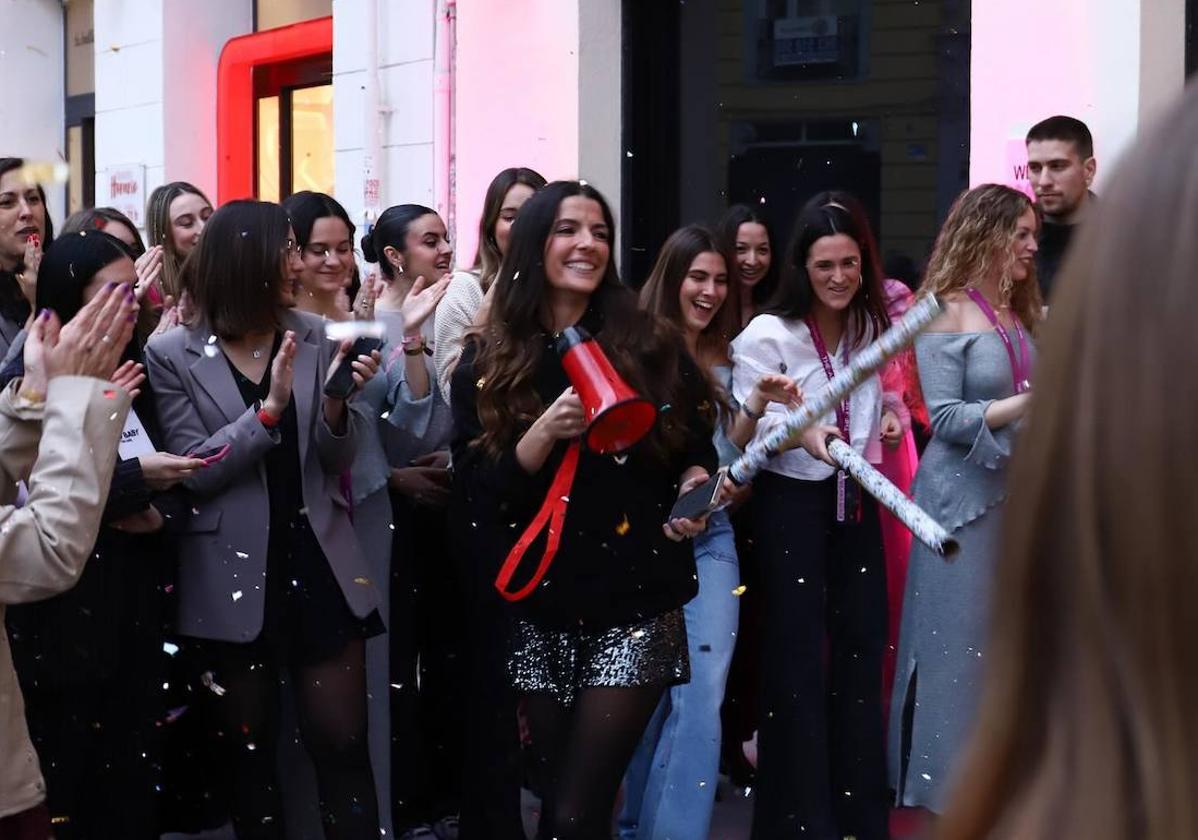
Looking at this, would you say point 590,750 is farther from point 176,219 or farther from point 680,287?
point 176,219

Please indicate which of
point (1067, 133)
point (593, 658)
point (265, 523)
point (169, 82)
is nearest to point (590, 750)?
point (593, 658)

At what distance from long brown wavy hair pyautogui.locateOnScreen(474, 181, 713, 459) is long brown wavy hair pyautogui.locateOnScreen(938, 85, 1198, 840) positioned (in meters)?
3.26

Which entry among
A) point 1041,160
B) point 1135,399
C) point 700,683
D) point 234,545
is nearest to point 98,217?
point 234,545

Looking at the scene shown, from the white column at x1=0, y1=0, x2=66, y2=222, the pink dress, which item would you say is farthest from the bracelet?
the white column at x1=0, y1=0, x2=66, y2=222

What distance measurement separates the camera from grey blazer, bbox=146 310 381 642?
452 cm

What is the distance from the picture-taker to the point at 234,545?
15.0 ft

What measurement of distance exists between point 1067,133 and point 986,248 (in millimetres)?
883

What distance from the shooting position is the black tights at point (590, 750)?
4.00 m

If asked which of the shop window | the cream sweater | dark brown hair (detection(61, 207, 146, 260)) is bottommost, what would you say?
the cream sweater

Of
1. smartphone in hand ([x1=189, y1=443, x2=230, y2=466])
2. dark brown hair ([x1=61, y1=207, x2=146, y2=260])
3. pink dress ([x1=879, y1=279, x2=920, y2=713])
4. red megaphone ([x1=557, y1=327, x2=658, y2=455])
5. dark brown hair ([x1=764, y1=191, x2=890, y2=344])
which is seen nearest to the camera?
red megaphone ([x1=557, y1=327, x2=658, y2=455])

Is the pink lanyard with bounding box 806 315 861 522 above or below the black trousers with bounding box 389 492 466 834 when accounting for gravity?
above

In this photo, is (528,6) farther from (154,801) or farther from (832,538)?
(154,801)

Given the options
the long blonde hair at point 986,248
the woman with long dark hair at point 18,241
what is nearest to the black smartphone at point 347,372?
the woman with long dark hair at point 18,241

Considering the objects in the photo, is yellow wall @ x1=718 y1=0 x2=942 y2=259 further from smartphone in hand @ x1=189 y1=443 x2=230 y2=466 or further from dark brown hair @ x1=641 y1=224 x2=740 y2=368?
smartphone in hand @ x1=189 y1=443 x2=230 y2=466
